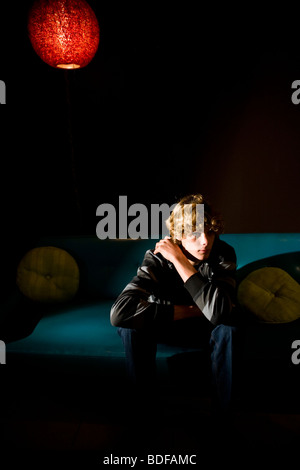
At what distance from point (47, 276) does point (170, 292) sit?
2.92ft

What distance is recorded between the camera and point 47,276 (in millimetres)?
2271

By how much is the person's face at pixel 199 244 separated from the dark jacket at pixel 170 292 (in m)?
0.05

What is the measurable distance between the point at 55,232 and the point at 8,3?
1785 mm

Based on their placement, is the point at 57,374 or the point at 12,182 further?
the point at 12,182

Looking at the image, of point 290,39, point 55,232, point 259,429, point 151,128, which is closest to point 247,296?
point 259,429

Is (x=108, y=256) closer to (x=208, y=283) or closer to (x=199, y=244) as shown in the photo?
(x=199, y=244)

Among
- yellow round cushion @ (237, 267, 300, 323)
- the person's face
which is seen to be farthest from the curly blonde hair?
yellow round cushion @ (237, 267, 300, 323)

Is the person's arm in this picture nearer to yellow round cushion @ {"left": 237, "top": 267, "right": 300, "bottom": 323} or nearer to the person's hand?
the person's hand

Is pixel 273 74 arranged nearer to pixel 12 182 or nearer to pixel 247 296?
pixel 247 296

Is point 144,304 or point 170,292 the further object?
point 170,292

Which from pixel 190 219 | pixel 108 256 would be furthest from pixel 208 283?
pixel 108 256

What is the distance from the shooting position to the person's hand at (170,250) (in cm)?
167

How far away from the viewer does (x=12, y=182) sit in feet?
9.39

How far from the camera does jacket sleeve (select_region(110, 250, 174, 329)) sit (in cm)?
156
